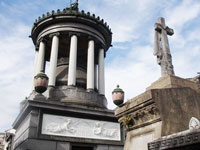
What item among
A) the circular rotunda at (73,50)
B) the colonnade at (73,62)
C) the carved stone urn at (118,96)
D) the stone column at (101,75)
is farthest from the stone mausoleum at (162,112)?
the stone column at (101,75)

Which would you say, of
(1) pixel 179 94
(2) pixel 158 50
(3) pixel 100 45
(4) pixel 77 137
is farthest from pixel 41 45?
(1) pixel 179 94

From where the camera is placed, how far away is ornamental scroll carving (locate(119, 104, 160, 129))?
16.5 feet

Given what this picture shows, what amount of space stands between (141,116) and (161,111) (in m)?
0.65

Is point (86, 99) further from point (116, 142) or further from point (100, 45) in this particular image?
point (100, 45)

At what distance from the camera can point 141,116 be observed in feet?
17.8

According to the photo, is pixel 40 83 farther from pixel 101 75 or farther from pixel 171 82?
pixel 171 82

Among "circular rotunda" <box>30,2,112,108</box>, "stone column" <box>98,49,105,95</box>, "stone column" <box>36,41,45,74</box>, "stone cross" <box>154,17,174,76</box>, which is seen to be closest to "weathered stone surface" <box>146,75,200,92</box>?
"stone cross" <box>154,17,174,76</box>

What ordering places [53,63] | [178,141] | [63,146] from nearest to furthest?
[178,141], [63,146], [53,63]

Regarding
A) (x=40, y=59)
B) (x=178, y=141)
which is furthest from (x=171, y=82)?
(x=40, y=59)

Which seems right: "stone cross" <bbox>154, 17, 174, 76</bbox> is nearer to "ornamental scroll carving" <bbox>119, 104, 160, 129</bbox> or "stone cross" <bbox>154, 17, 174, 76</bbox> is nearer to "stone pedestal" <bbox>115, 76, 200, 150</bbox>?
"stone pedestal" <bbox>115, 76, 200, 150</bbox>

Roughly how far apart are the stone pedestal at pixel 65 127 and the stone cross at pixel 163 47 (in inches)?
401

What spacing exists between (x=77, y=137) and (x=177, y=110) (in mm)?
11236

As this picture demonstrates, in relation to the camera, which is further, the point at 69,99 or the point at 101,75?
the point at 101,75

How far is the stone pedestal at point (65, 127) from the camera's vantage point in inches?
560
